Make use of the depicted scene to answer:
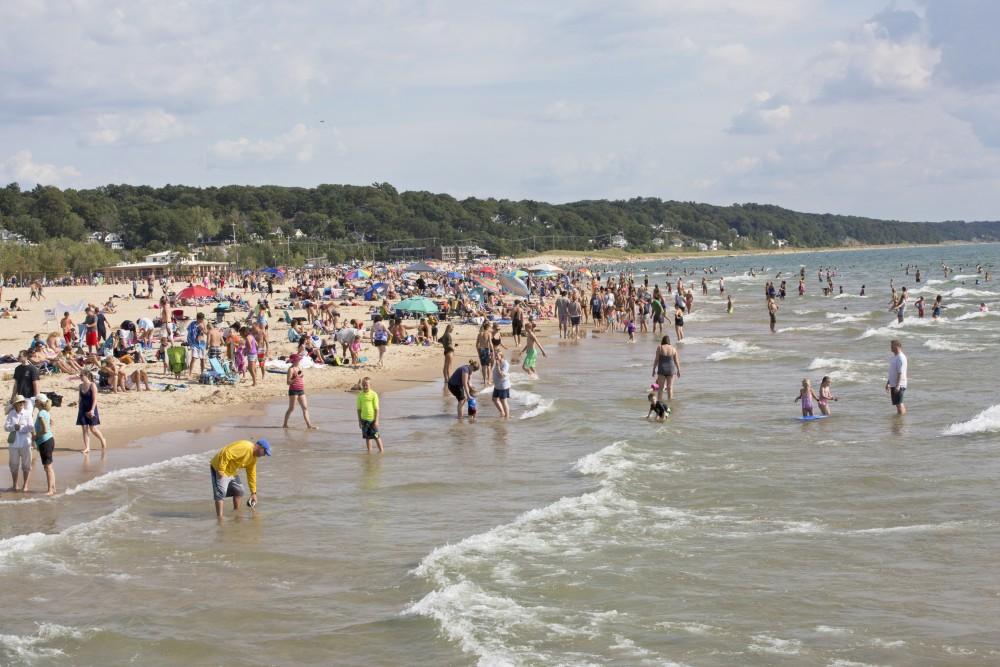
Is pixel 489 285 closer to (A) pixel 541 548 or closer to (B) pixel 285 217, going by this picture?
(A) pixel 541 548

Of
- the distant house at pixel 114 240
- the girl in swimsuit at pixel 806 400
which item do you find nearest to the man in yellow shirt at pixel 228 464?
the girl in swimsuit at pixel 806 400

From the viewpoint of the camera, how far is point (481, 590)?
877 cm

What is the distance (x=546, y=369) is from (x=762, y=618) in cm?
1639

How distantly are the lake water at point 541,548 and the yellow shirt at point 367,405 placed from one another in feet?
1.89

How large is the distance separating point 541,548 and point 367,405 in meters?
4.78

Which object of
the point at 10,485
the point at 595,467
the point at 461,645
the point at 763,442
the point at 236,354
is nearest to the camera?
the point at 461,645

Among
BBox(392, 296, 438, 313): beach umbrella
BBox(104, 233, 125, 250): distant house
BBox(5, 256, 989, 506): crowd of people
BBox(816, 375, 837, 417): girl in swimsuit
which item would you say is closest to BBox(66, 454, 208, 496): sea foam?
BBox(5, 256, 989, 506): crowd of people

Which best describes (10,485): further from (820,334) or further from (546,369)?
(820,334)

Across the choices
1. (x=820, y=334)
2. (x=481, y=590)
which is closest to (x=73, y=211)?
(x=820, y=334)

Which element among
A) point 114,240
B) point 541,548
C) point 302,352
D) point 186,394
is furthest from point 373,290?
point 114,240

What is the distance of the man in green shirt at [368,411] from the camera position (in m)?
13.9

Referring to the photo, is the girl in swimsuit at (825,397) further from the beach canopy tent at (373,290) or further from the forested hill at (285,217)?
the forested hill at (285,217)

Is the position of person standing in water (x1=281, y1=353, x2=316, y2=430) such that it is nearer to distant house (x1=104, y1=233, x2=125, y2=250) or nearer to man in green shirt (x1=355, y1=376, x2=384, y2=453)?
man in green shirt (x1=355, y1=376, x2=384, y2=453)

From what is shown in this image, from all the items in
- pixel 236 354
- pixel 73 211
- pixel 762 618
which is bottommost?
pixel 762 618
